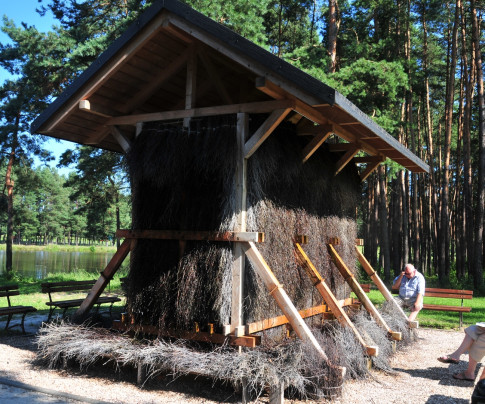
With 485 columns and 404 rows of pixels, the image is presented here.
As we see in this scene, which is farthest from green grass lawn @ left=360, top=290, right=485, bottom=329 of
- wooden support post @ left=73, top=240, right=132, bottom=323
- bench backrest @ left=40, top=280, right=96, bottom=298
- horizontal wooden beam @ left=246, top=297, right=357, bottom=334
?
bench backrest @ left=40, top=280, right=96, bottom=298

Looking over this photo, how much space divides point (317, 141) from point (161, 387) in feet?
13.2

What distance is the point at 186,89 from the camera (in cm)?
694

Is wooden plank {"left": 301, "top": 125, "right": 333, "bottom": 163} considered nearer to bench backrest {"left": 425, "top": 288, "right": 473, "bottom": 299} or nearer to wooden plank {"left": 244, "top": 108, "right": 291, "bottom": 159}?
wooden plank {"left": 244, "top": 108, "right": 291, "bottom": 159}

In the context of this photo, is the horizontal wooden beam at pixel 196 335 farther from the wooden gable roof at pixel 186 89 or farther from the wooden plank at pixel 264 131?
the wooden gable roof at pixel 186 89

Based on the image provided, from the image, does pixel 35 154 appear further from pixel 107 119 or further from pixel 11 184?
pixel 107 119

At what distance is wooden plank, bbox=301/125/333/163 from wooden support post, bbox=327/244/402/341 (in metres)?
1.99

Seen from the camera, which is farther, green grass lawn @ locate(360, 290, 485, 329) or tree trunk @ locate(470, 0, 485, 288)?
tree trunk @ locate(470, 0, 485, 288)

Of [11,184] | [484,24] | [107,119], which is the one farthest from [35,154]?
[484,24]

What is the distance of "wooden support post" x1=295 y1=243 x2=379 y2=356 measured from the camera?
6.47 metres

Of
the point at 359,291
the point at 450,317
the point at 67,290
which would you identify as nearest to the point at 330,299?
the point at 359,291

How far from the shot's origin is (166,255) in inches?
262

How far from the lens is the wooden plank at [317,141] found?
677cm

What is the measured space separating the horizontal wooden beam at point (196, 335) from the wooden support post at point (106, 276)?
0.73 meters

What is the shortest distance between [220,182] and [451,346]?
5.92 meters
